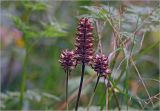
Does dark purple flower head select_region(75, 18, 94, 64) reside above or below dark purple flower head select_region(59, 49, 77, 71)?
above

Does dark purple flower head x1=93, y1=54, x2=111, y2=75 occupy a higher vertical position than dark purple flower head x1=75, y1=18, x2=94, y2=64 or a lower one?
lower

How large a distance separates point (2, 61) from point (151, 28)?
5.21 feet

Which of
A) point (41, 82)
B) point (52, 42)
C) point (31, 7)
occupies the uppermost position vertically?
point (31, 7)

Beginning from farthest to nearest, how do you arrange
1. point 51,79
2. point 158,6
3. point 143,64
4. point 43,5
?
point 143,64
point 51,79
point 43,5
point 158,6

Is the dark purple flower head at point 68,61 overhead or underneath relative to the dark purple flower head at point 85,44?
underneath

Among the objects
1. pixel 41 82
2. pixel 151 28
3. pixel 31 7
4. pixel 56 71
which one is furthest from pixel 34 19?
pixel 151 28

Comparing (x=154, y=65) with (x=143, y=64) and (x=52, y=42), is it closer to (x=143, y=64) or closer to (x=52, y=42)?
(x=143, y=64)

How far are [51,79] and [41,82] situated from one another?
0.45 metres

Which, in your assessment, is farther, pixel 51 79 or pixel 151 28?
pixel 51 79

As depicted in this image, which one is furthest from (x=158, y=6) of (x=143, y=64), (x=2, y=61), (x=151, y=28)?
(x=2, y=61)

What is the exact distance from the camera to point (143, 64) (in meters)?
2.99

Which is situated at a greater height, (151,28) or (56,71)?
(151,28)

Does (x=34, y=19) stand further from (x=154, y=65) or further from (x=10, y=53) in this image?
(x=154, y=65)

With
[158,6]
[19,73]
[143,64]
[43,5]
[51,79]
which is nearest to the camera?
[158,6]
